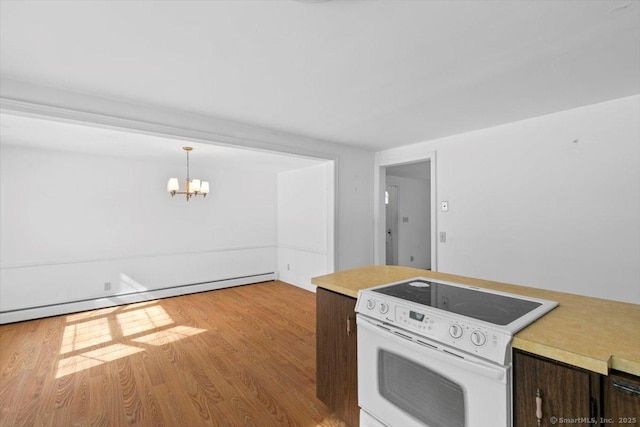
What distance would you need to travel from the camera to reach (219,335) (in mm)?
3256

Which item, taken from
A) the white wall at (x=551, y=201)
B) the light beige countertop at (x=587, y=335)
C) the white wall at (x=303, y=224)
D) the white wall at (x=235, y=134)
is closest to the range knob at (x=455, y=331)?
the light beige countertop at (x=587, y=335)

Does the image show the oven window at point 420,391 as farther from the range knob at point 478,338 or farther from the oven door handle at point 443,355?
the range knob at point 478,338

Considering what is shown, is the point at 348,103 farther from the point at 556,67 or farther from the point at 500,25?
the point at 556,67

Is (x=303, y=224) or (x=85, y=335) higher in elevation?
(x=303, y=224)

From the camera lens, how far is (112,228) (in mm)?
4449

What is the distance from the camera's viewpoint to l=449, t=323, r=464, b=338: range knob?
1.12 metres

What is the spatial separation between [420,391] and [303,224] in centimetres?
409

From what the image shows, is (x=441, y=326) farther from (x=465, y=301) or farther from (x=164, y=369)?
(x=164, y=369)

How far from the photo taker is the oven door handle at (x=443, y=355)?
1.01 m

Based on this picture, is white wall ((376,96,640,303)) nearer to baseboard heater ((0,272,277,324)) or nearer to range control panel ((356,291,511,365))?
range control panel ((356,291,511,365))

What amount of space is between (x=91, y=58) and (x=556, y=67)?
3.06 m

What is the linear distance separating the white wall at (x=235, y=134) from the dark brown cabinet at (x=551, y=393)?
2.97 metres

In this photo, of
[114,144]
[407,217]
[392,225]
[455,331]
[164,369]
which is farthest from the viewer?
[407,217]

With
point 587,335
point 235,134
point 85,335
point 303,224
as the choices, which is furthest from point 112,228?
point 587,335
